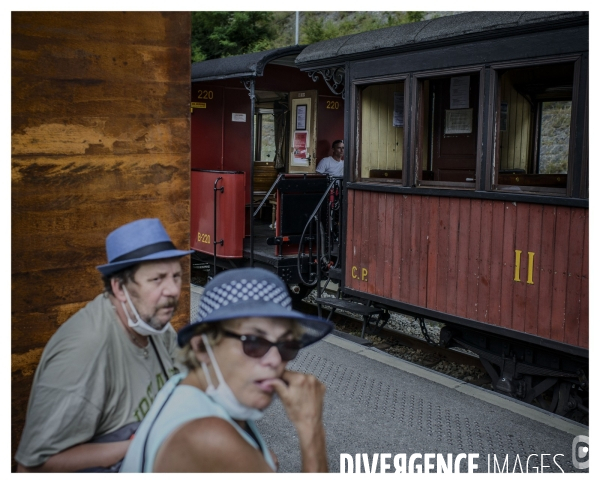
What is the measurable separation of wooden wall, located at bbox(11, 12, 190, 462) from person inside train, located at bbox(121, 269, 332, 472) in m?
1.45

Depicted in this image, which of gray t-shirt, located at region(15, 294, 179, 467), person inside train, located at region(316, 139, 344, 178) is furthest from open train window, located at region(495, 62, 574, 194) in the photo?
gray t-shirt, located at region(15, 294, 179, 467)

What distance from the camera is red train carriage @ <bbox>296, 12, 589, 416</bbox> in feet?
18.2

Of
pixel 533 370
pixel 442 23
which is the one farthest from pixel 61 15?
pixel 533 370

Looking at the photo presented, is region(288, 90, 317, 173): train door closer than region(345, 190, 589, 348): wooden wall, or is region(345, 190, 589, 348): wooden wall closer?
region(345, 190, 589, 348): wooden wall

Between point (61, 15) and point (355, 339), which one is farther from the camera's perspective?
point (355, 339)

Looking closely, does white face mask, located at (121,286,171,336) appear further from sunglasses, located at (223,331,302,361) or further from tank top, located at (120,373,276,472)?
sunglasses, located at (223,331,302,361)

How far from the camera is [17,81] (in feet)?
10.0

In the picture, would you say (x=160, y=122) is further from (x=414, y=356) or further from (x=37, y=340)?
(x=414, y=356)

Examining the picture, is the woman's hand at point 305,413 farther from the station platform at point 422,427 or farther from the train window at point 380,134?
the train window at point 380,134

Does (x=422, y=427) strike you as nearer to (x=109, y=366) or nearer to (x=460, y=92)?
(x=109, y=366)

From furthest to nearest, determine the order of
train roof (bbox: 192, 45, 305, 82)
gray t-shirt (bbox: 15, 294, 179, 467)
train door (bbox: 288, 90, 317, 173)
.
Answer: train door (bbox: 288, 90, 317, 173) < train roof (bbox: 192, 45, 305, 82) < gray t-shirt (bbox: 15, 294, 179, 467)

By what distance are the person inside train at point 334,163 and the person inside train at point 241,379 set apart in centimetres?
865

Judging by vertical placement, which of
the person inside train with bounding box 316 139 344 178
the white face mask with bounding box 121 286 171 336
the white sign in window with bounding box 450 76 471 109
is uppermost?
the white sign in window with bounding box 450 76 471 109

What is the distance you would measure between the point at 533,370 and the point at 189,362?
476 centimetres
